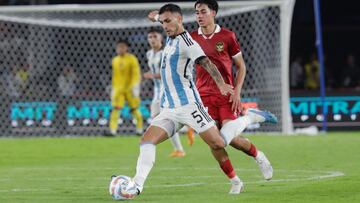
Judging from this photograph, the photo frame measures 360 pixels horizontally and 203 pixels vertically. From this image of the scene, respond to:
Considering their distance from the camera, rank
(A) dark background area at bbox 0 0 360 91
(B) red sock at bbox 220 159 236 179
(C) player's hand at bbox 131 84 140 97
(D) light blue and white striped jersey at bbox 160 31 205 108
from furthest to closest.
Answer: (A) dark background area at bbox 0 0 360 91, (C) player's hand at bbox 131 84 140 97, (B) red sock at bbox 220 159 236 179, (D) light blue and white striped jersey at bbox 160 31 205 108

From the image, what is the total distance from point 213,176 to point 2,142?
9882mm

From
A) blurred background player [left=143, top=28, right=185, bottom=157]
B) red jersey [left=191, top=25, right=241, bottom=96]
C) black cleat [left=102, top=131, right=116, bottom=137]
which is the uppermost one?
red jersey [left=191, top=25, right=241, bottom=96]

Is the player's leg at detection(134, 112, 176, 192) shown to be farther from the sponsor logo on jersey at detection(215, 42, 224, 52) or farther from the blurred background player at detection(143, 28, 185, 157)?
the blurred background player at detection(143, 28, 185, 157)

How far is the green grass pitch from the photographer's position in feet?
35.3

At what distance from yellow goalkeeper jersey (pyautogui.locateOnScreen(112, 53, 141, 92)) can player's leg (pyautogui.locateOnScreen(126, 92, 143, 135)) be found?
23 centimetres

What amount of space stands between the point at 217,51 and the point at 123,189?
241 centimetres

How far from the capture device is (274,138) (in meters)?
22.1

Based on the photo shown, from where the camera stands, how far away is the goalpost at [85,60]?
2380 cm

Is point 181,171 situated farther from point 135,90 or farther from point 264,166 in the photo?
point 135,90

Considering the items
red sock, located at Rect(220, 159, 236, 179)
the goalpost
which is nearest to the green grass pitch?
red sock, located at Rect(220, 159, 236, 179)

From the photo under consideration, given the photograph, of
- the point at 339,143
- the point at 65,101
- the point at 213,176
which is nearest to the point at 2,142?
the point at 65,101

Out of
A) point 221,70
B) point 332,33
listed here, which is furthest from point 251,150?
point 332,33

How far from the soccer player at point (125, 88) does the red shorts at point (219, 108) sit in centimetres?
1131

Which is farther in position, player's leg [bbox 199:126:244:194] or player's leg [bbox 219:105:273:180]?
player's leg [bbox 219:105:273:180]
